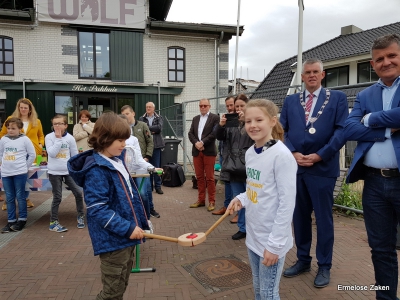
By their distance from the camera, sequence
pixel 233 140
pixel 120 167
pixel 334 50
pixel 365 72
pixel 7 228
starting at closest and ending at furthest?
1. pixel 120 167
2. pixel 233 140
3. pixel 7 228
4. pixel 365 72
5. pixel 334 50

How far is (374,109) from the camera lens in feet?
7.84

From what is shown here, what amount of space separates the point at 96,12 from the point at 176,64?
3.95m

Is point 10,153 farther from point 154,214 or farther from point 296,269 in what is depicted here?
point 296,269

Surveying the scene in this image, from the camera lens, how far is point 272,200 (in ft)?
6.45

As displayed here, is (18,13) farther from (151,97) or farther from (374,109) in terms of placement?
(374,109)

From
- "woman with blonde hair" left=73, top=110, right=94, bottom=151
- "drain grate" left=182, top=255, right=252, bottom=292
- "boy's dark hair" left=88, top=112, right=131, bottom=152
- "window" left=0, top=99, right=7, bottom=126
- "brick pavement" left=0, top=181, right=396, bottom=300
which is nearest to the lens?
"boy's dark hair" left=88, top=112, right=131, bottom=152

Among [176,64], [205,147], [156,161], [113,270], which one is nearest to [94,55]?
[176,64]

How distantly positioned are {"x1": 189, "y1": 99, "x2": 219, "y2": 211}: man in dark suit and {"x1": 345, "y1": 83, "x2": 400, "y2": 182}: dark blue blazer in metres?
3.37

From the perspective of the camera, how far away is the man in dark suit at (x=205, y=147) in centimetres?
583

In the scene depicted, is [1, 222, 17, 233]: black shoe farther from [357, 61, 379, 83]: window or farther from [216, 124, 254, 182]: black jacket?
[357, 61, 379, 83]: window

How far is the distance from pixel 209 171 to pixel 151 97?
8674 millimetres

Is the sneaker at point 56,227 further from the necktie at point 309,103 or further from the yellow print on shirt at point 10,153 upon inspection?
the necktie at point 309,103

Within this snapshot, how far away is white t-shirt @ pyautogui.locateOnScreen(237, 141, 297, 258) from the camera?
1.87 meters

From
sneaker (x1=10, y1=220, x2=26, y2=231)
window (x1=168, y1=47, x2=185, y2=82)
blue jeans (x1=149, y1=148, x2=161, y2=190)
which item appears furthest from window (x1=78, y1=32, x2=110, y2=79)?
sneaker (x1=10, y1=220, x2=26, y2=231)
